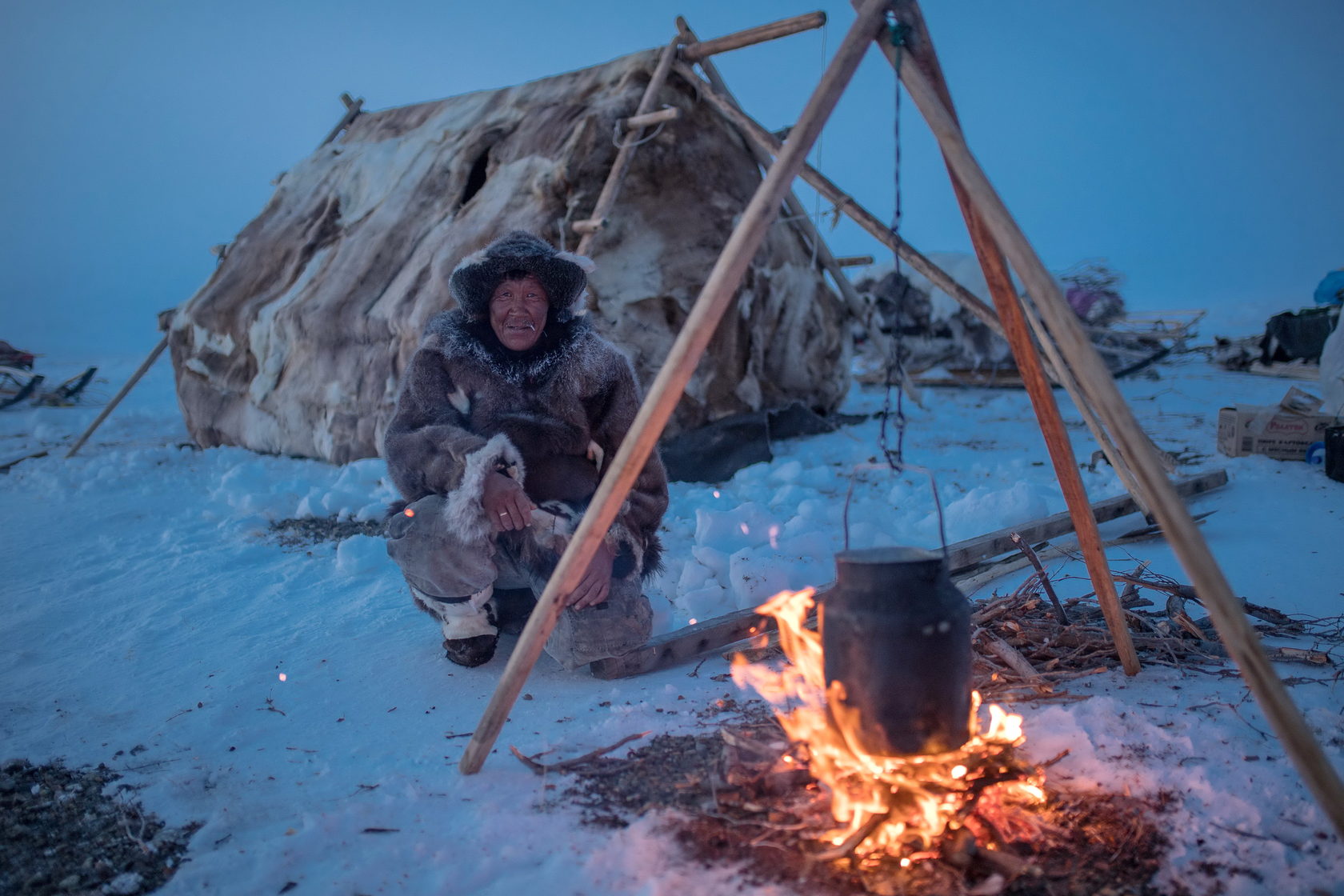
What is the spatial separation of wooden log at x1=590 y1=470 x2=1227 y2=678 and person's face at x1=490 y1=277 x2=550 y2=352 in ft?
3.56

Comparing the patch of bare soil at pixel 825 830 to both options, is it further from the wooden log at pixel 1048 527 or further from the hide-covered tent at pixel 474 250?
the hide-covered tent at pixel 474 250

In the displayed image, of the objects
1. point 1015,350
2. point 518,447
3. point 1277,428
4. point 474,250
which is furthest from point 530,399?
point 1277,428

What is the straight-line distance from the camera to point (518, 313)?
2.87 metres

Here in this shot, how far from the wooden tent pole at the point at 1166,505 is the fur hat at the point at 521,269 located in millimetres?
1434

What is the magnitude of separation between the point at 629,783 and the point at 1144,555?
2.70 metres

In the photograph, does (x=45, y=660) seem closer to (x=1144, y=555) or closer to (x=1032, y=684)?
(x=1032, y=684)

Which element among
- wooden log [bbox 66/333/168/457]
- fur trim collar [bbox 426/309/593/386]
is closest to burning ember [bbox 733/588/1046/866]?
fur trim collar [bbox 426/309/593/386]

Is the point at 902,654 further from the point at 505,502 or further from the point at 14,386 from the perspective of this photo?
the point at 14,386

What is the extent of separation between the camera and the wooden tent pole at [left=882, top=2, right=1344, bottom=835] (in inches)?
57.2

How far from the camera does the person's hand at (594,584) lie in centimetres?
262

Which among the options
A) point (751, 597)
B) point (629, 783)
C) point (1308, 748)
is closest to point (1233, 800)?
point (1308, 748)

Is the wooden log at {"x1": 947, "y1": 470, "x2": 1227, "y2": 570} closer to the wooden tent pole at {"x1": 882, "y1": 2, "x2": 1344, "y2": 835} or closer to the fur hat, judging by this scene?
the wooden tent pole at {"x1": 882, "y1": 2, "x2": 1344, "y2": 835}

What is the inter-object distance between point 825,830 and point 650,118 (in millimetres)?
4905

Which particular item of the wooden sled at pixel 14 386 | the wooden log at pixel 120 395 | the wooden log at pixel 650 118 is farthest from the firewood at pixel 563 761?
the wooden sled at pixel 14 386
